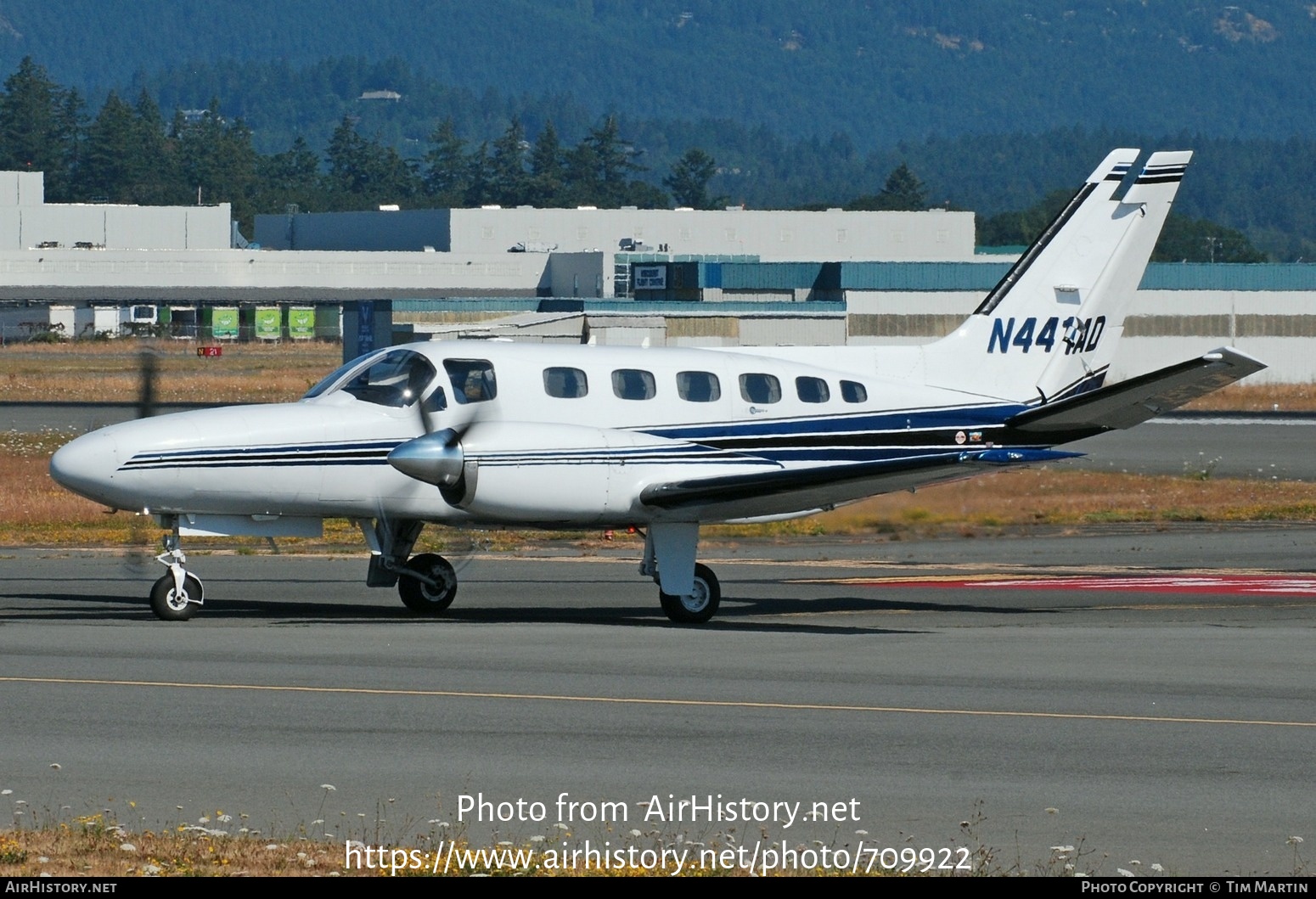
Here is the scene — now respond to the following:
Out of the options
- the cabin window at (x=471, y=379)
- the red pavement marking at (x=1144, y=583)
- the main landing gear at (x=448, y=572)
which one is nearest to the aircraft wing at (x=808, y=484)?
the main landing gear at (x=448, y=572)

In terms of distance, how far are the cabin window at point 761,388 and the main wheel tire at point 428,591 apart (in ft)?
13.2

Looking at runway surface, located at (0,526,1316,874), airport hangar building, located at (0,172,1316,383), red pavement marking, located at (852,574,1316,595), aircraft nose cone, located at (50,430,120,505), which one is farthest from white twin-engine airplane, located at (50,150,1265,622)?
airport hangar building, located at (0,172,1316,383)

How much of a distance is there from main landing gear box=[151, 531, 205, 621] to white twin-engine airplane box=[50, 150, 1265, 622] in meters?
0.02

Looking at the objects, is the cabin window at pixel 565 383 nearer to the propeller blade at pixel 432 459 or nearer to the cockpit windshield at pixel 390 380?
the cockpit windshield at pixel 390 380

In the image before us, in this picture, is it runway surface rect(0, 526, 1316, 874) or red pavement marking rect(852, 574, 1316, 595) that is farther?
red pavement marking rect(852, 574, 1316, 595)

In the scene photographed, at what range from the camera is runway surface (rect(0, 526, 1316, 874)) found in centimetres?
1052

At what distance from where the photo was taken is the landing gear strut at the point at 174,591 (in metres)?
19.2

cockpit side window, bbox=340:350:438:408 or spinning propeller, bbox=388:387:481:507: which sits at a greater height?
cockpit side window, bbox=340:350:438:408

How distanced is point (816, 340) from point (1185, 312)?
18.3 m

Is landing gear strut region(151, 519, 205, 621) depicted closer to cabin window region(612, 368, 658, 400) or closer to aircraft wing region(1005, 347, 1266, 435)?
cabin window region(612, 368, 658, 400)

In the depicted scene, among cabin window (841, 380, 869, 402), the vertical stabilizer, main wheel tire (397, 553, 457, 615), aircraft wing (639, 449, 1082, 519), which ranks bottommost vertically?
main wheel tire (397, 553, 457, 615)
